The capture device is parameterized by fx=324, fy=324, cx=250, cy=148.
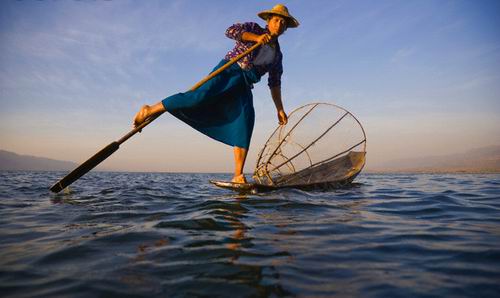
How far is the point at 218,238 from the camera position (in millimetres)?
2301

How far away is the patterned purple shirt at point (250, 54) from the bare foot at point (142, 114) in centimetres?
149

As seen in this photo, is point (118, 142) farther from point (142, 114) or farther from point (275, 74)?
point (275, 74)

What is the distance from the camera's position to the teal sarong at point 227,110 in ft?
16.2

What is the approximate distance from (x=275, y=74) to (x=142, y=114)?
2.32 meters

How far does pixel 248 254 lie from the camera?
76.5 inches

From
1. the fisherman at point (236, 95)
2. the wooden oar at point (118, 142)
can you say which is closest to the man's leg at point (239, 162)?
the fisherman at point (236, 95)

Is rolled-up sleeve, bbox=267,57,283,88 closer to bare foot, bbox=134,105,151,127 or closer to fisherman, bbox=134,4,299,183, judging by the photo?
fisherman, bbox=134,4,299,183

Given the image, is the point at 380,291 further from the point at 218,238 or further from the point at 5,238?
the point at 5,238

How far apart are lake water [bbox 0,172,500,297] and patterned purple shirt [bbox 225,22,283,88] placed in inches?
102

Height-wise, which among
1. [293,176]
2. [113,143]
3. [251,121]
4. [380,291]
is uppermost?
[251,121]

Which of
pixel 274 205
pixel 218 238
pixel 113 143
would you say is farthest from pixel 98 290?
pixel 113 143

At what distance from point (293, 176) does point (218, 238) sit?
5.19 m

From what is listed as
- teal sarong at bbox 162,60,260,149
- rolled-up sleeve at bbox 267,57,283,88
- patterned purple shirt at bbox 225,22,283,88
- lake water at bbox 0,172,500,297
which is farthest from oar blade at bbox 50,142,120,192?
rolled-up sleeve at bbox 267,57,283,88

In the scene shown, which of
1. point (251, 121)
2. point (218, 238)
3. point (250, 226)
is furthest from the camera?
point (251, 121)
